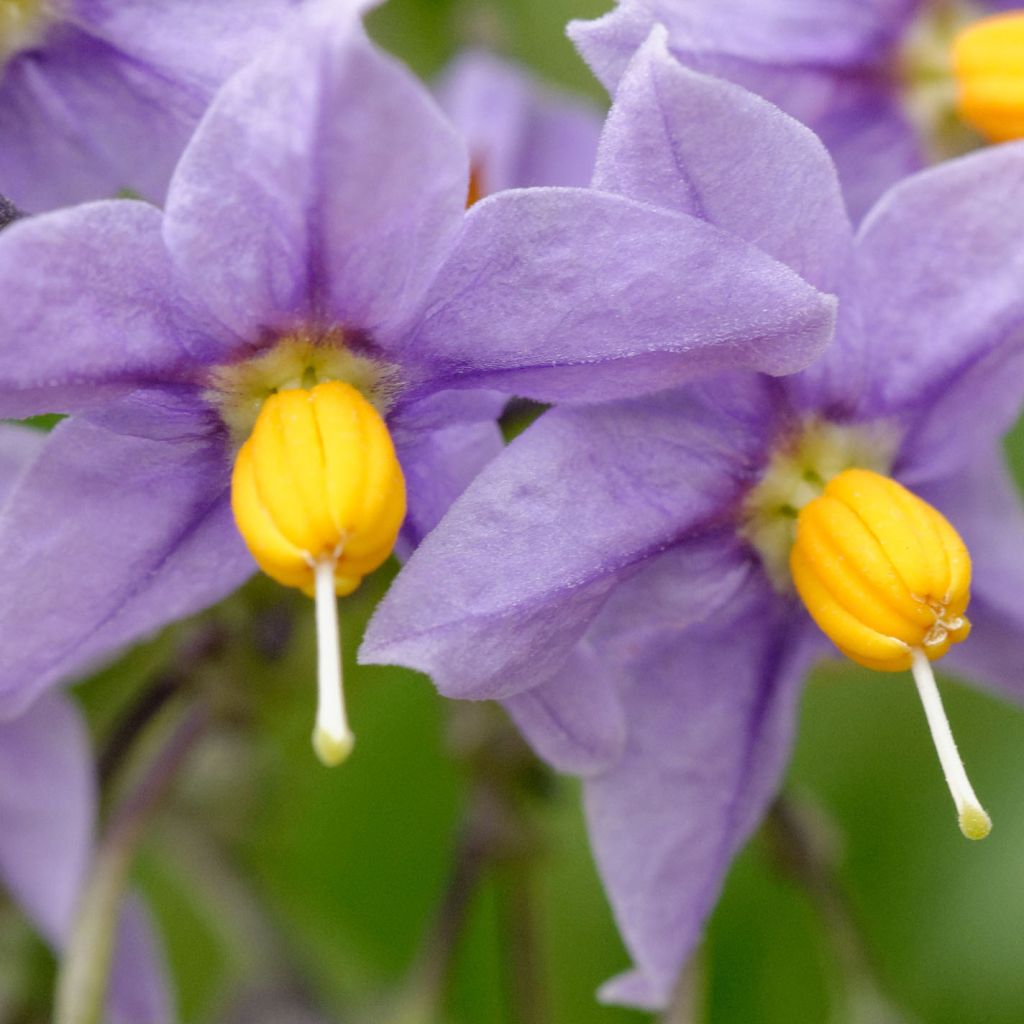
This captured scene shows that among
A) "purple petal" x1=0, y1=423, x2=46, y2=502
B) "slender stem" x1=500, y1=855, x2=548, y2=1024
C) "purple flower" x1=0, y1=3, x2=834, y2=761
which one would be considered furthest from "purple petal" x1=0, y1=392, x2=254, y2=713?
"slender stem" x1=500, y1=855, x2=548, y2=1024

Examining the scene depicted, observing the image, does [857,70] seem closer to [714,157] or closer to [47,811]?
[714,157]

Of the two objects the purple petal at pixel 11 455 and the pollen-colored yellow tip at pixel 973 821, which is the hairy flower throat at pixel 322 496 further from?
the pollen-colored yellow tip at pixel 973 821

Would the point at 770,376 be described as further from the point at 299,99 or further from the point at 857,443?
the point at 299,99

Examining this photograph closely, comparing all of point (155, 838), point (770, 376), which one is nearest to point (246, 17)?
point (770, 376)

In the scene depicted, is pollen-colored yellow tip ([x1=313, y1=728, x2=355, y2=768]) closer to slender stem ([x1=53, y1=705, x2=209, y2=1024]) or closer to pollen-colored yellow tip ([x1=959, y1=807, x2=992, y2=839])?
pollen-colored yellow tip ([x1=959, y1=807, x2=992, y2=839])

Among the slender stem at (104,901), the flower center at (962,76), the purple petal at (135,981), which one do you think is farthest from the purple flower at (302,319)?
the flower center at (962,76)

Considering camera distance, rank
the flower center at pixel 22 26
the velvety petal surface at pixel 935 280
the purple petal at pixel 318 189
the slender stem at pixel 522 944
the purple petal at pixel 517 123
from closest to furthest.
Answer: the purple petal at pixel 318 189
the velvety petal surface at pixel 935 280
the flower center at pixel 22 26
the slender stem at pixel 522 944
the purple petal at pixel 517 123

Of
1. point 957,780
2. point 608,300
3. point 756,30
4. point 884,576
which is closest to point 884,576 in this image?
point 884,576
